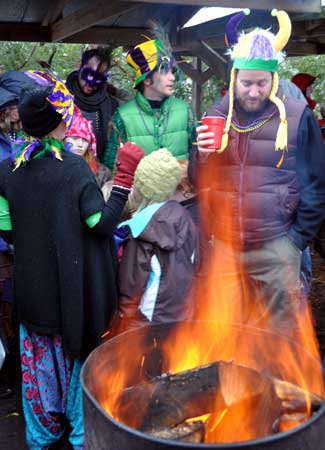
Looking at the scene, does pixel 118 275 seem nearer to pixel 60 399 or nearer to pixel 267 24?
pixel 60 399

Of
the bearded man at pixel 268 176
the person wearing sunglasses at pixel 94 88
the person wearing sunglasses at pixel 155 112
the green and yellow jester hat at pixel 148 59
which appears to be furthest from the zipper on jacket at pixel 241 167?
the person wearing sunglasses at pixel 94 88

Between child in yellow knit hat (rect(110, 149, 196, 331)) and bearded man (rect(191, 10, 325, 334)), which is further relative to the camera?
bearded man (rect(191, 10, 325, 334))

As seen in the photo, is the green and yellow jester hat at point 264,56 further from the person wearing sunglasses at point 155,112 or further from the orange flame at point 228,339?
the person wearing sunglasses at point 155,112

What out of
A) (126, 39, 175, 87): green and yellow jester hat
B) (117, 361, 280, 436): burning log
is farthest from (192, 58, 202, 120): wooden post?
(117, 361, 280, 436): burning log

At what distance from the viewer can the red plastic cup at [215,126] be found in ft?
8.83

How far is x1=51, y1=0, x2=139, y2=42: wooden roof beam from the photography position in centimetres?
390

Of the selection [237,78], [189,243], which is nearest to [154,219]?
[189,243]

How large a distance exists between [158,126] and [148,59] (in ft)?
1.63

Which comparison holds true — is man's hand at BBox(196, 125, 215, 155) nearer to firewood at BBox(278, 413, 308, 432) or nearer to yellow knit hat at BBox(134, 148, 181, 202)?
yellow knit hat at BBox(134, 148, 181, 202)

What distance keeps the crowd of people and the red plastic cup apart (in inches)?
1.7

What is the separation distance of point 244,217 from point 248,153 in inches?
15.5

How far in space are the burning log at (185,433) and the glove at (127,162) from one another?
3.84 feet

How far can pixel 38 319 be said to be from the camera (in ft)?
8.85

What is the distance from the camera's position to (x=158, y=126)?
369cm
